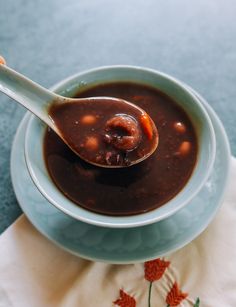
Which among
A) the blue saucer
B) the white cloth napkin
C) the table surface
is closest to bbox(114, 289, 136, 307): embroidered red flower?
the white cloth napkin

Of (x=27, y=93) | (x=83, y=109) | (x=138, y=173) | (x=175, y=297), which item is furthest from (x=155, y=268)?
(x=27, y=93)

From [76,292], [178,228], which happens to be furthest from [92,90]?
[76,292]

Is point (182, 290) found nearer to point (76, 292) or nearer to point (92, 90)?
point (76, 292)

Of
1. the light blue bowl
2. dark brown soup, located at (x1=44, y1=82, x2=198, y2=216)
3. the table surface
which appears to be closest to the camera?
the light blue bowl

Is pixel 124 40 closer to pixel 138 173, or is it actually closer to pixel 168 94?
pixel 168 94

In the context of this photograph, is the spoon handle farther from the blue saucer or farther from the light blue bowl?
the blue saucer
